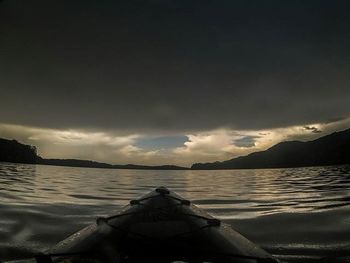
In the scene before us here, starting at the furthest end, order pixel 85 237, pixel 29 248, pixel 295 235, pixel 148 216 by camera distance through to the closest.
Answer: pixel 295 235
pixel 29 248
pixel 148 216
pixel 85 237

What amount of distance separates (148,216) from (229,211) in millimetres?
7500

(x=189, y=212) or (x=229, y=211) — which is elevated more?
(x=189, y=212)

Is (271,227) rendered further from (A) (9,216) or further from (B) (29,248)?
(A) (9,216)

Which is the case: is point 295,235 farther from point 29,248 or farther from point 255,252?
point 29,248

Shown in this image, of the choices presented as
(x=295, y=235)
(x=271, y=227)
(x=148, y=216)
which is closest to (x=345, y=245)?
(x=295, y=235)

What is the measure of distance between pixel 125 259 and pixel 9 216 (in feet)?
28.4

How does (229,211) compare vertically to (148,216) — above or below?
below

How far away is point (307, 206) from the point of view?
13.4m

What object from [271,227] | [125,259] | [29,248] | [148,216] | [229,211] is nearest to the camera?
[125,259]

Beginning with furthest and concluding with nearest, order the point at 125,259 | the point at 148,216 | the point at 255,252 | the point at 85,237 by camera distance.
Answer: the point at 148,216 < the point at 85,237 < the point at 255,252 < the point at 125,259

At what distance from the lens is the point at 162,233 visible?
4832mm

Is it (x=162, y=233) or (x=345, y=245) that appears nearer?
(x=162, y=233)

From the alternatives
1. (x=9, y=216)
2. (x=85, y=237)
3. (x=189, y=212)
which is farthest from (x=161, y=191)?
(x=9, y=216)

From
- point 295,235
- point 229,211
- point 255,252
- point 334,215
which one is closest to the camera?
point 255,252
